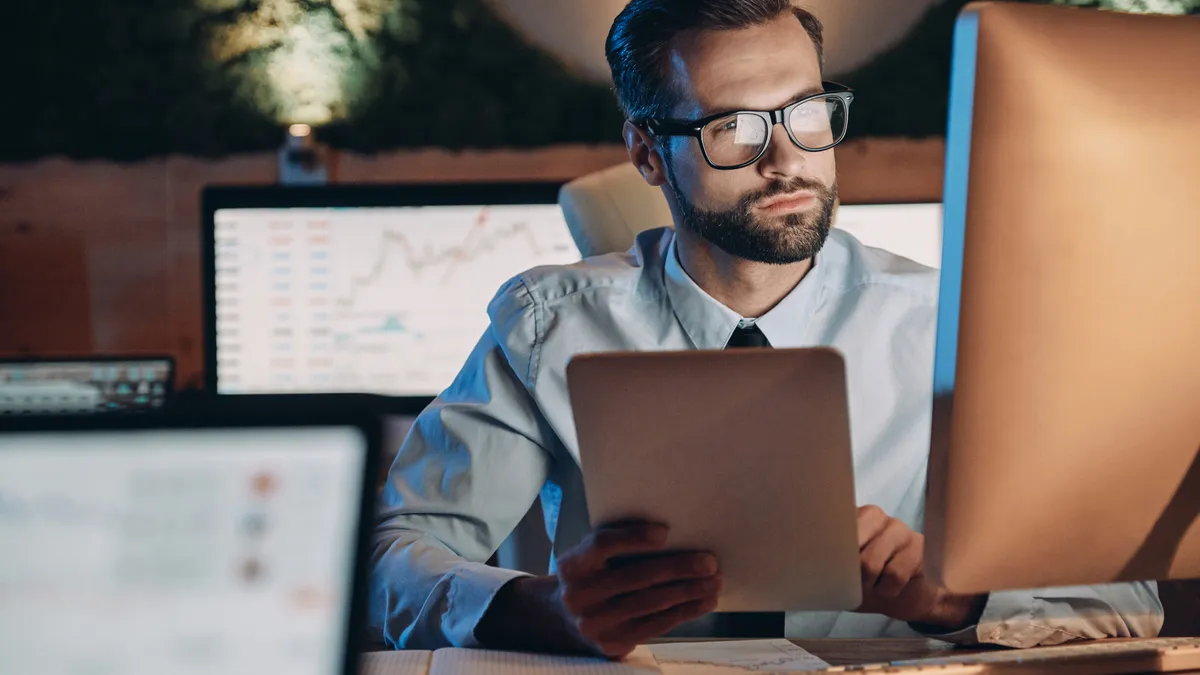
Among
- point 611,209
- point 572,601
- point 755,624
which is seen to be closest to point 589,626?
point 572,601

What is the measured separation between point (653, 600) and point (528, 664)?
9 cm

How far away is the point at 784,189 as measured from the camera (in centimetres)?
107

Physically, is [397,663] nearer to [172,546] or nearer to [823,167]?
[172,546]

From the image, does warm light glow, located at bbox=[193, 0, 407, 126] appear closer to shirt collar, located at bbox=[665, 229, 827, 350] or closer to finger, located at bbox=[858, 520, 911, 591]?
shirt collar, located at bbox=[665, 229, 827, 350]

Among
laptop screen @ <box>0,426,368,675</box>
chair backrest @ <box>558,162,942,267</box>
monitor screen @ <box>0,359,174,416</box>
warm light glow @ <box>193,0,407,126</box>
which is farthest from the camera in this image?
warm light glow @ <box>193,0,407,126</box>

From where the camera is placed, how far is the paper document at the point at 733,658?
1.99 ft

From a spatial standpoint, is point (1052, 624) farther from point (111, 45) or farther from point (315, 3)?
point (111, 45)

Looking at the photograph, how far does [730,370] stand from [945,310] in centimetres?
11

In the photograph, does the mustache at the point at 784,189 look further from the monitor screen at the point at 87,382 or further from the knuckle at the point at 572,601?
the monitor screen at the point at 87,382

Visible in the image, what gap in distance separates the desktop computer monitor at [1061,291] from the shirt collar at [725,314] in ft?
1.92

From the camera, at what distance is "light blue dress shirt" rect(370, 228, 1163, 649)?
108 cm

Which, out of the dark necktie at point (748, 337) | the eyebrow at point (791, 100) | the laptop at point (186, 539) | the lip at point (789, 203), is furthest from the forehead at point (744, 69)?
the laptop at point (186, 539)

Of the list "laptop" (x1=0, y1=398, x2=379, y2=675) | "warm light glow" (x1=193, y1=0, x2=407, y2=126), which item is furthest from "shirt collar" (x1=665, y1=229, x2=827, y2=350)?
"warm light glow" (x1=193, y1=0, x2=407, y2=126)

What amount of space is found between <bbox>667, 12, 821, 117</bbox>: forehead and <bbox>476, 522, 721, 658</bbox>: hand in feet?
1.98
